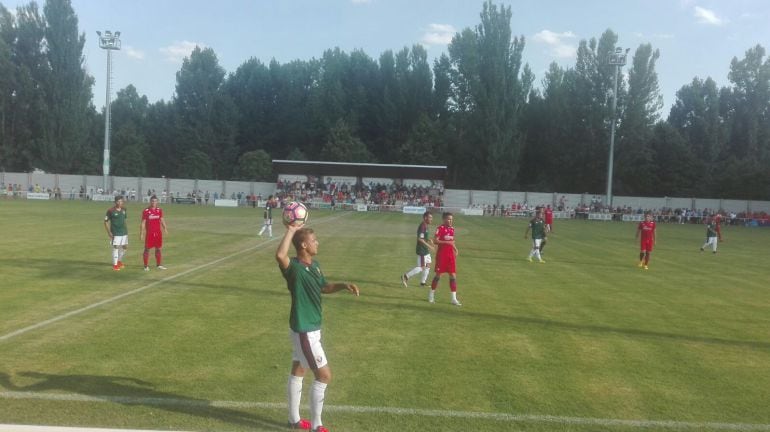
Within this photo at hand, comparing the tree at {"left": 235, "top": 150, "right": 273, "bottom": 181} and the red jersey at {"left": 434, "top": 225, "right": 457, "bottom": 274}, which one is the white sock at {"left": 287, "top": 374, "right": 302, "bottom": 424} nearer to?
the red jersey at {"left": 434, "top": 225, "right": 457, "bottom": 274}

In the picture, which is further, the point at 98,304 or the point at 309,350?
the point at 98,304

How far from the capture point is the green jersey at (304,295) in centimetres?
561

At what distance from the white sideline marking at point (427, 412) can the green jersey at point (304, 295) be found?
1269 mm

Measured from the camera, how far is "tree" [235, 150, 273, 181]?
69688mm

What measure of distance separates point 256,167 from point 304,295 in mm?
65923

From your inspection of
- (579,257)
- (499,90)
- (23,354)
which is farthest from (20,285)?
(499,90)

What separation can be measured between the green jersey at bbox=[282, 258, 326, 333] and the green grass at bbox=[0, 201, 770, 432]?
113cm

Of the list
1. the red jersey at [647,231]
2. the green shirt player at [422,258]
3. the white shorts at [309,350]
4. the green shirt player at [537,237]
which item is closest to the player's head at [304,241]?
the white shorts at [309,350]

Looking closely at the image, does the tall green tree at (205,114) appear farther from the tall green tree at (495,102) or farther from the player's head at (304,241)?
the player's head at (304,241)

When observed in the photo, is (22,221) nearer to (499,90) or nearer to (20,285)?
(20,285)

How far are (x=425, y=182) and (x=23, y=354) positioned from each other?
56854mm

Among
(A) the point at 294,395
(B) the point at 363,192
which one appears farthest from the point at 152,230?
(B) the point at 363,192

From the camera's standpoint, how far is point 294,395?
18.9ft

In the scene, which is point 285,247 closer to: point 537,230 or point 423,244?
point 423,244
